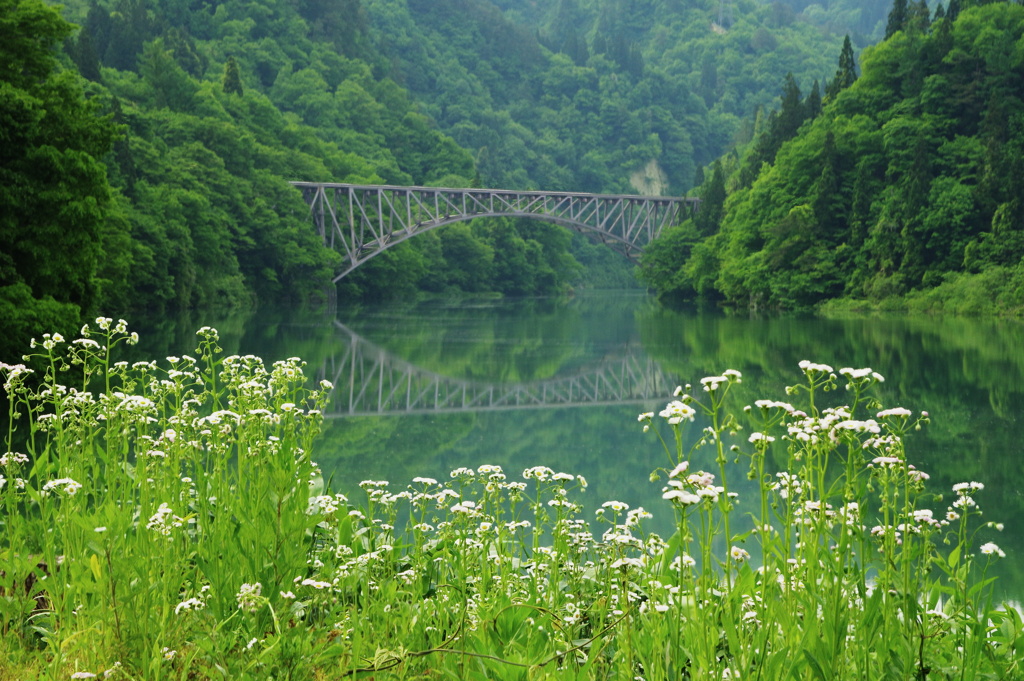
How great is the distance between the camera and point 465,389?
19.0 meters

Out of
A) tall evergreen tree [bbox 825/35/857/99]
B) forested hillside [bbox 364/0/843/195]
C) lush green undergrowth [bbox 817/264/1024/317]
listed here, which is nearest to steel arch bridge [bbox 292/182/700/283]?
tall evergreen tree [bbox 825/35/857/99]

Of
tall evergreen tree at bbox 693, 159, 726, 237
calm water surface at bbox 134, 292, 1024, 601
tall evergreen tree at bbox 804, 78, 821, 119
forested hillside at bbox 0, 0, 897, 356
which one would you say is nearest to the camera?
calm water surface at bbox 134, 292, 1024, 601

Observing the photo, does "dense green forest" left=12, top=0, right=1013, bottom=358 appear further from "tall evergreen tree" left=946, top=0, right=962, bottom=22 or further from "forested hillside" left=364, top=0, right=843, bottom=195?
"tall evergreen tree" left=946, top=0, right=962, bottom=22

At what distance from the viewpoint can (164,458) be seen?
4.20 m

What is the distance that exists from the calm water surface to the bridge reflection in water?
5 centimetres

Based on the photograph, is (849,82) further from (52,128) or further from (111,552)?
(111,552)

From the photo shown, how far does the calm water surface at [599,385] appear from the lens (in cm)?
1034

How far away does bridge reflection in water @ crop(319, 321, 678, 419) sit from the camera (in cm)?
1655

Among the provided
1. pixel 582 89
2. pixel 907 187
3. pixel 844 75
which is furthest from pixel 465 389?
pixel 582 89

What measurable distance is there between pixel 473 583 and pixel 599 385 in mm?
15883

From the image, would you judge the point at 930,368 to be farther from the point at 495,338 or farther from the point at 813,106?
the point at 813,106

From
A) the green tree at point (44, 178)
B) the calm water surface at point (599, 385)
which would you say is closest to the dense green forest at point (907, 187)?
the calm water surface at point (599, 385)

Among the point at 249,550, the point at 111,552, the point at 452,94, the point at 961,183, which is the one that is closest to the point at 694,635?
the point at 249,550

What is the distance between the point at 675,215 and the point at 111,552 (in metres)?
77.5
